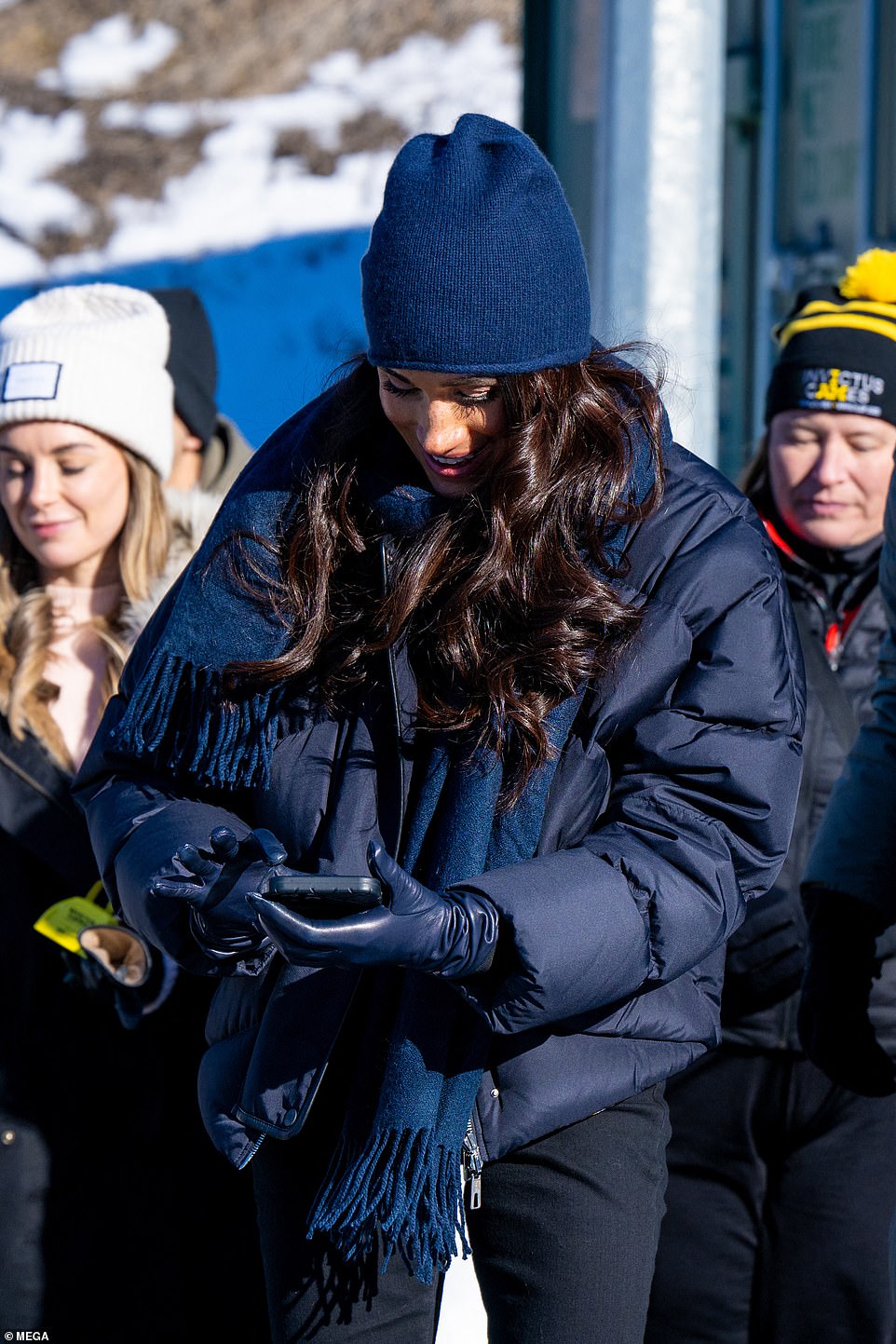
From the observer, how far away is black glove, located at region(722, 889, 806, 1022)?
2.72m

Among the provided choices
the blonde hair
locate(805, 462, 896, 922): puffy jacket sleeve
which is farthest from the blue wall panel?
locate(805, 462, 896, 922): puffy jacket sleeve

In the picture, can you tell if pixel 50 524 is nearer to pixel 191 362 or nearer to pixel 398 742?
pixel 191 362

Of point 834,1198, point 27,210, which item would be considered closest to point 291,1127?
point 834,1198

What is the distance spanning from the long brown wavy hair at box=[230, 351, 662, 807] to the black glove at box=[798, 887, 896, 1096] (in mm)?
627

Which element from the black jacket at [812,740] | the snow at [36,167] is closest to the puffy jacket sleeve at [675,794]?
the black jacket at [812,740]

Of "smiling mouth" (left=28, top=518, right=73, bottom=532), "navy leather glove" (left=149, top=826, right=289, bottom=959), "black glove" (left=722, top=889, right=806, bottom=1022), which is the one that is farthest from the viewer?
"smiling mouth" (left=28, top=518, right=73, bottom=532)

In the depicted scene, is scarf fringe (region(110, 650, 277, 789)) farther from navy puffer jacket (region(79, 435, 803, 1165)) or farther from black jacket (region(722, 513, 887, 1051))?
black jacket (region(722, 513, 887, 1051))

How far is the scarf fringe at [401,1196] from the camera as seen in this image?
1810 mm

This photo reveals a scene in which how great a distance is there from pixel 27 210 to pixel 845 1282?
335 cm

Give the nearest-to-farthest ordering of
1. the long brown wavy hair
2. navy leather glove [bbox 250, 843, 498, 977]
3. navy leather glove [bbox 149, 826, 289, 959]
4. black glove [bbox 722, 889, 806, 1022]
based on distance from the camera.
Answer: navy leather glove [bbox 250, 843, 498, 977] → navy leather glove [bbox 149, 826, 289, 959] → the long brown wavy hair → black glove [bbox 722, 889, 806, 1022]

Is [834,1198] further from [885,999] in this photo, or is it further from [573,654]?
[573,654]

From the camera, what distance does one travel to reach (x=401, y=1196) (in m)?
1.80

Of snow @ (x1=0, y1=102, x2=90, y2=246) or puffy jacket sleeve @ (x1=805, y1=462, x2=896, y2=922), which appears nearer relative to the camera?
puffy jacket sleeve @ (x1=805, y1=462, x2=896, y2=922)

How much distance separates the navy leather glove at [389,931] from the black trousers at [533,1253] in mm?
374
